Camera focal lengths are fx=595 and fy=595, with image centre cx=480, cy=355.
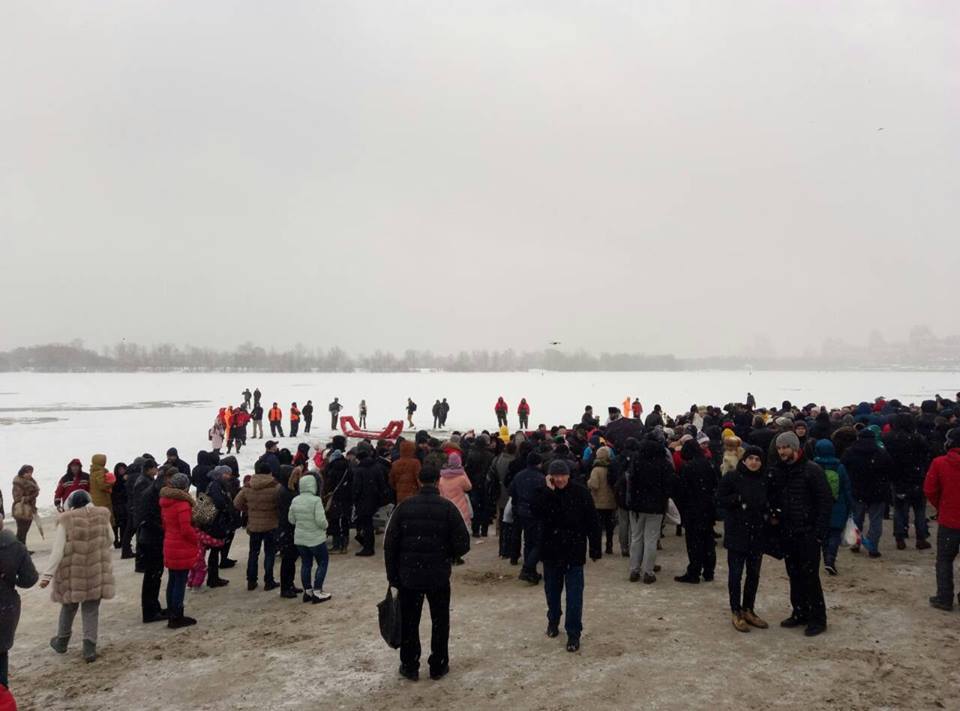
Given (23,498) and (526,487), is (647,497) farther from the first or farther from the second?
(23,498)

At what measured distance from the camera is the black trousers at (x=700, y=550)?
282 inches

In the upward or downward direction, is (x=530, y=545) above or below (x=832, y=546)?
below

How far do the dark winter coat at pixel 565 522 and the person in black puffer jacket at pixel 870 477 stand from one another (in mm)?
4426

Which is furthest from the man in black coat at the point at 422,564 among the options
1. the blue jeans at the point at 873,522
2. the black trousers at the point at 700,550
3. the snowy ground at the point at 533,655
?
the blue jeans at the point at 873,522

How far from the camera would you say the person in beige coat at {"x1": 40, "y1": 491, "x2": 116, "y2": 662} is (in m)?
5.69

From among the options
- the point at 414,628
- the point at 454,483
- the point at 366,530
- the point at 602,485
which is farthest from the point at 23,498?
the point at 602,485

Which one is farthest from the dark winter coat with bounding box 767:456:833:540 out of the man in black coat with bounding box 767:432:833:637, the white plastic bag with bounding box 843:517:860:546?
the white plastic bag with bounding box 843:517:860:546

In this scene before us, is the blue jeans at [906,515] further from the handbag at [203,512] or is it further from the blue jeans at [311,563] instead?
the handbag at [203,512]

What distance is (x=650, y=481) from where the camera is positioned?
22.8 ft

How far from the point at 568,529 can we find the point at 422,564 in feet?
4.35

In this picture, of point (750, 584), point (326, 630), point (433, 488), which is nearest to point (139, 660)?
point (326, 630)

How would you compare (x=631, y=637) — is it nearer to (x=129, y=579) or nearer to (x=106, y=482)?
(x=129, y=579)

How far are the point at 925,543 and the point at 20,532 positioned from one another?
13.8 meters

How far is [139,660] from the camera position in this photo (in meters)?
5.70
